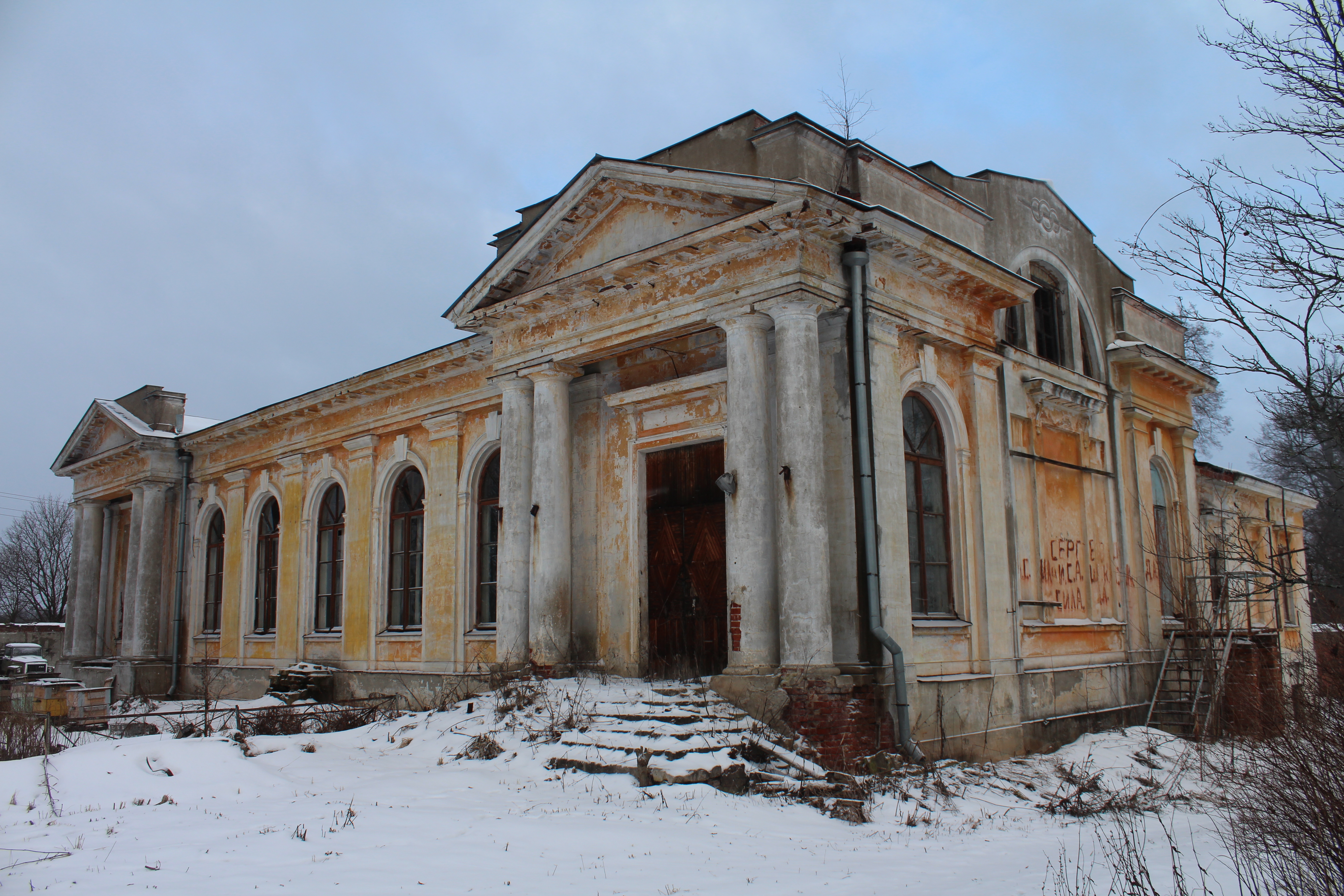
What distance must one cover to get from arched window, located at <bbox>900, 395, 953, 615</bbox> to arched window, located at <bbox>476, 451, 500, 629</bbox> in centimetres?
584

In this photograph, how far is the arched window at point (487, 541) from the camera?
14250 mm

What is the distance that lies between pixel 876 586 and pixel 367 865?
17.1 feet

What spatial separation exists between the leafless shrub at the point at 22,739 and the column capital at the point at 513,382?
587 cm

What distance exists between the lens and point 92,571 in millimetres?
22047

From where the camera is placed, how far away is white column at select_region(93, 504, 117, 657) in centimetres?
2208

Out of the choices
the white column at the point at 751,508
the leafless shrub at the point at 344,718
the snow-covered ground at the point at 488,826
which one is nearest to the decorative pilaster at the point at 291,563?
the leafless shrub at the point at 344,718

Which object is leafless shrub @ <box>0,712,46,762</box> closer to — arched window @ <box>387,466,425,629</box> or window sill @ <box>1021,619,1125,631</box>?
arched window @ <box>387,466,425,629</box>

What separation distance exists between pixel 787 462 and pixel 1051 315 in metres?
6.08

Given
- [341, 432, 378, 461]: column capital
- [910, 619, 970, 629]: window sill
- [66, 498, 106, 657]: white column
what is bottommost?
[910, 619, 970, 629]: window sill

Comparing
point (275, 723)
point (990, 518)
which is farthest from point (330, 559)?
point (990, 518)

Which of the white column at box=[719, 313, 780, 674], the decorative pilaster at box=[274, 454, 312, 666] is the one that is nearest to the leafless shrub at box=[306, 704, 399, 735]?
the white column at box=[719, 313, 780, 674]

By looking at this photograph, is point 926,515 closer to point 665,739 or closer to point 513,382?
point 665,739

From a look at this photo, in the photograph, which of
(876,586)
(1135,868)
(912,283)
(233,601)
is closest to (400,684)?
(233,601)

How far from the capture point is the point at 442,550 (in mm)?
14820
